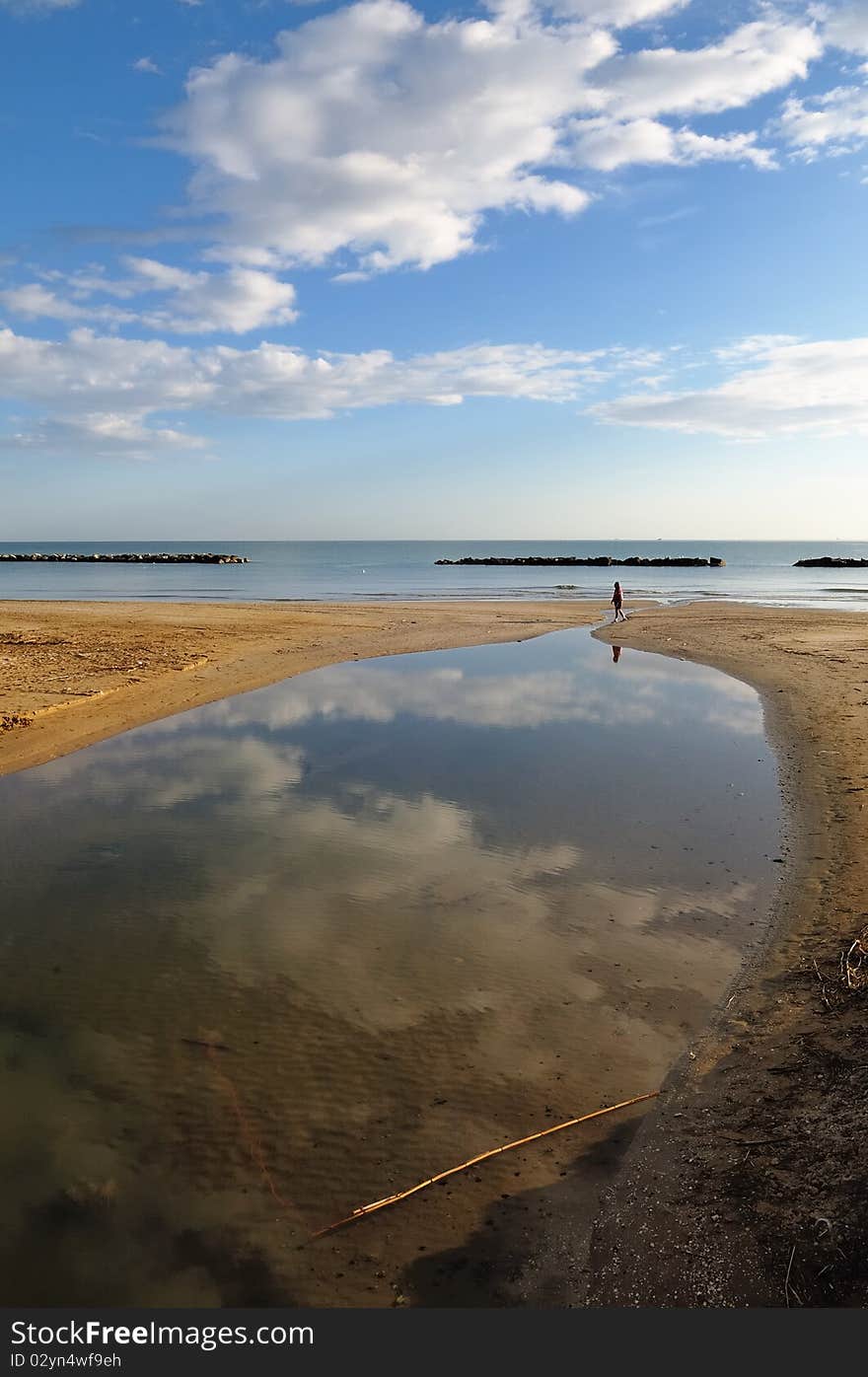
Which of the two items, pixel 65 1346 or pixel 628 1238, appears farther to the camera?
pixel 628 1238

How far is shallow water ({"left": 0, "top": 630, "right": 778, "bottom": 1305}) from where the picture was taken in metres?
4.54

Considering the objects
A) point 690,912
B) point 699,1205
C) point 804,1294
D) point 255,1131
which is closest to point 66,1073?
point 255,1131

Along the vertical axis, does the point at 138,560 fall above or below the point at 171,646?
above

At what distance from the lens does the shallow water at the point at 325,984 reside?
4.54 m

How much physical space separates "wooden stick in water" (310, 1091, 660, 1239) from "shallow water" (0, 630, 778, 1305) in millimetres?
75

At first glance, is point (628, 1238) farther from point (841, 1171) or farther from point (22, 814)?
point (22, 814)

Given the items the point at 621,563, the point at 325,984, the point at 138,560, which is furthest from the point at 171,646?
the point at 138,560

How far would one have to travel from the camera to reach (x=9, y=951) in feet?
24.5

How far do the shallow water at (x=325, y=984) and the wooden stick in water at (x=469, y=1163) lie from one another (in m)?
0.08

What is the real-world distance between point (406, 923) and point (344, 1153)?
3.16 m

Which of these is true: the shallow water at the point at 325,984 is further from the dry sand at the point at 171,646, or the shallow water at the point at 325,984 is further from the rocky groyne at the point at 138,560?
the rocky groyne at the point at 138,560

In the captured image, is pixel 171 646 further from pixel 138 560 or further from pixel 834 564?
pixel 138 560

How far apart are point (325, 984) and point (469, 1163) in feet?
7.94

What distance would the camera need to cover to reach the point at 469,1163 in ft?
16.2
